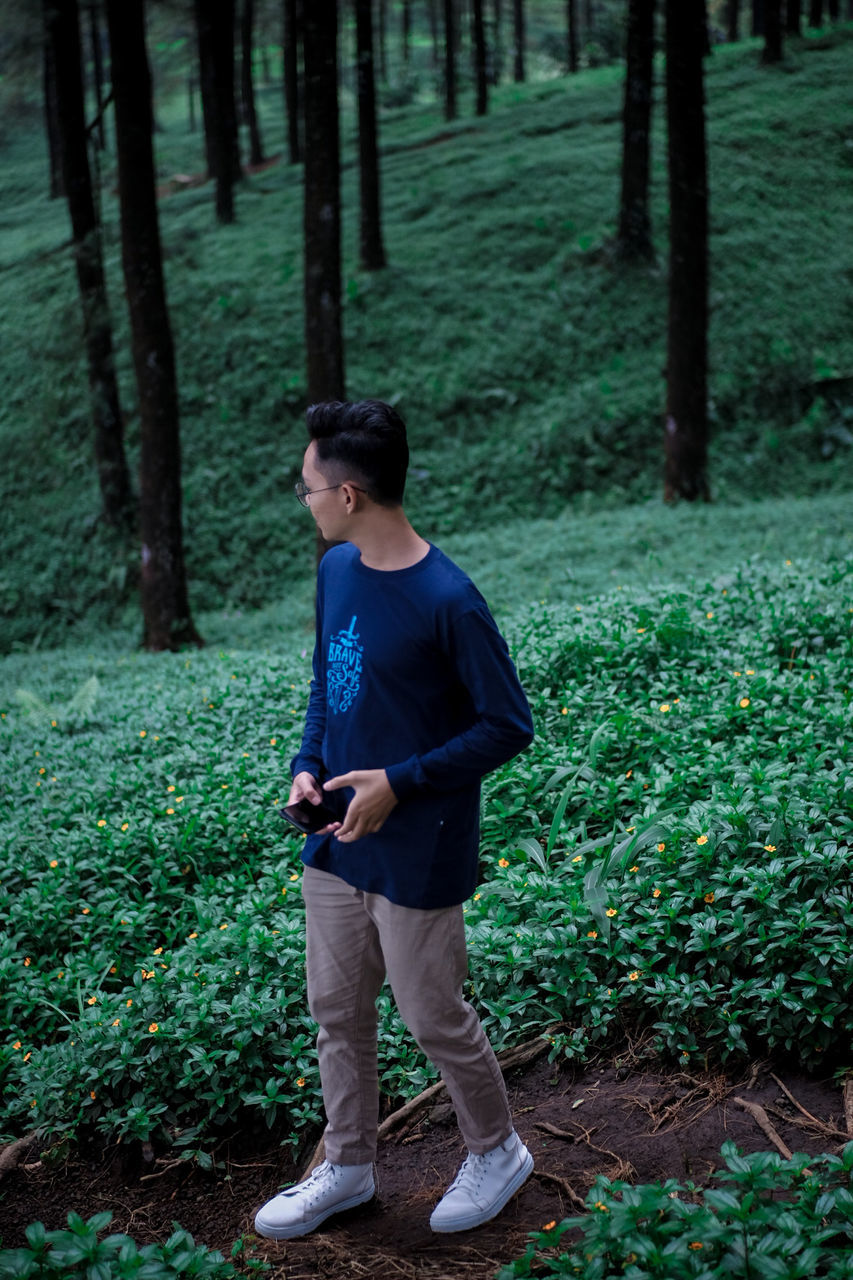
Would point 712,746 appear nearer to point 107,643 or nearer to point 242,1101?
point 242,1101

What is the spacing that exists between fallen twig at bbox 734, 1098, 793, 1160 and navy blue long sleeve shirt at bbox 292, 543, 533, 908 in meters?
1.18

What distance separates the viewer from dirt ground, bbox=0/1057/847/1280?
9.05 feet

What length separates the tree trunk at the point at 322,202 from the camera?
9320 mm

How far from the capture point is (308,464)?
105 inches

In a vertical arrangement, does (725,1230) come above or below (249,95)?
Result: below

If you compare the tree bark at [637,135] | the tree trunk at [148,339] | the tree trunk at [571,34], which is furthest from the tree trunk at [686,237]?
the tree trunk at [571,34]

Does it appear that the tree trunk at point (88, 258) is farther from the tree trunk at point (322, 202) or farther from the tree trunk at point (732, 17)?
the tree trunk at point (732, 17)

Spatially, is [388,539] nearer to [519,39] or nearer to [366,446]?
[366,446]

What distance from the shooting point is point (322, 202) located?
973 cm

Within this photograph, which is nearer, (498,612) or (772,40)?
(498,612)

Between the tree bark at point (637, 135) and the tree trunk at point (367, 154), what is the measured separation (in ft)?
16.0

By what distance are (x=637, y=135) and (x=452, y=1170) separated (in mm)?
19115

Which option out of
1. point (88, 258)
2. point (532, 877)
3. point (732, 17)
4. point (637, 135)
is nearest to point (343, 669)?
point (532, 877)

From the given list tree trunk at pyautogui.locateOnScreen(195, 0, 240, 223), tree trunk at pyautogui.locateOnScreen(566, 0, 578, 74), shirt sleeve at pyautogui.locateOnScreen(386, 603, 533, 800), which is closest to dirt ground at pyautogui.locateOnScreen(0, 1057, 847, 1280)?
shirt sleeve at pyautogui.locateOnScreen(386, 603, 533, 800)
